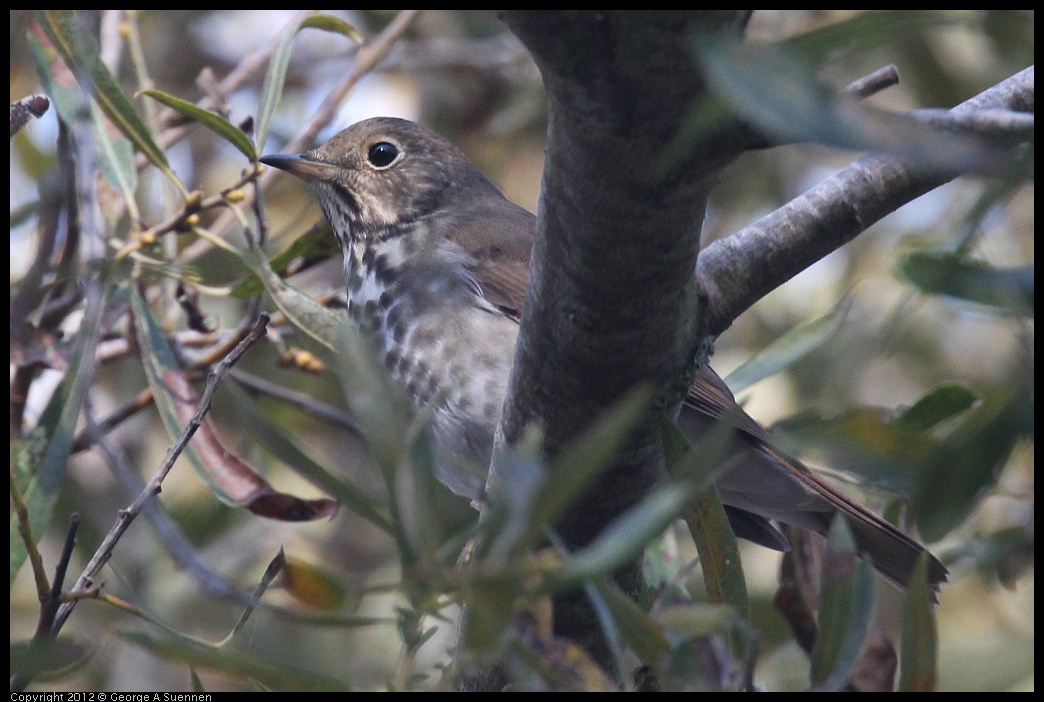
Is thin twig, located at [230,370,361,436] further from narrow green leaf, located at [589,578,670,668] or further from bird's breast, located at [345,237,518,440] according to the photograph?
narrow green leaf, located at [589,578,670,668]

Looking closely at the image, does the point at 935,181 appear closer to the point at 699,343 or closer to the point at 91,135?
the point at 699,343

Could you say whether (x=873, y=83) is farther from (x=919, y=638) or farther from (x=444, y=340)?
(x=444, y=340)

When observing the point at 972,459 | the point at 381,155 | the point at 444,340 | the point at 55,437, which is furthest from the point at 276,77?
the point at 972,459

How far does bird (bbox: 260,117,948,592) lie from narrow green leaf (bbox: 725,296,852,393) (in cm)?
15

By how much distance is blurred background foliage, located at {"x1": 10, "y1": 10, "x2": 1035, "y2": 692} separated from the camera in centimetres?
380

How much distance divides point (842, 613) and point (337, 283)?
13.2 ft

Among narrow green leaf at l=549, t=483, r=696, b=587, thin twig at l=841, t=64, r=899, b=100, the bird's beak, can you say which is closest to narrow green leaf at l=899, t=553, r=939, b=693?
narrow green leaf at l=549, t=483, r=696, b=587

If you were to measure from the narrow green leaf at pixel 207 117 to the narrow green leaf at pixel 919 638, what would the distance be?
6.70 feet

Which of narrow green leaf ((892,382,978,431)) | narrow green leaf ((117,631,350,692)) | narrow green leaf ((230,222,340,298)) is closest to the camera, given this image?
narrow green leaf ((117,631,350,692))

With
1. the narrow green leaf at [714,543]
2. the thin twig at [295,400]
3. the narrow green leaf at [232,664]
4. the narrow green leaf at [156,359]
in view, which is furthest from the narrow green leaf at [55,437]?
the narrow green leaf at [714,543]

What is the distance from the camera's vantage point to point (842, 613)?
1.41m

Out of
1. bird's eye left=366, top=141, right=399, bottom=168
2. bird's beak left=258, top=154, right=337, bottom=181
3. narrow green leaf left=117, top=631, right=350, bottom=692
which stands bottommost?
narrow green leaf left=117, top=631, right=350, bottom=692

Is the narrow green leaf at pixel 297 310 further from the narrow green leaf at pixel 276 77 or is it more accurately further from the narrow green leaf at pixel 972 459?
the narrow green leaf at pixel 972 459

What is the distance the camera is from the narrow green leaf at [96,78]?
2.80m
